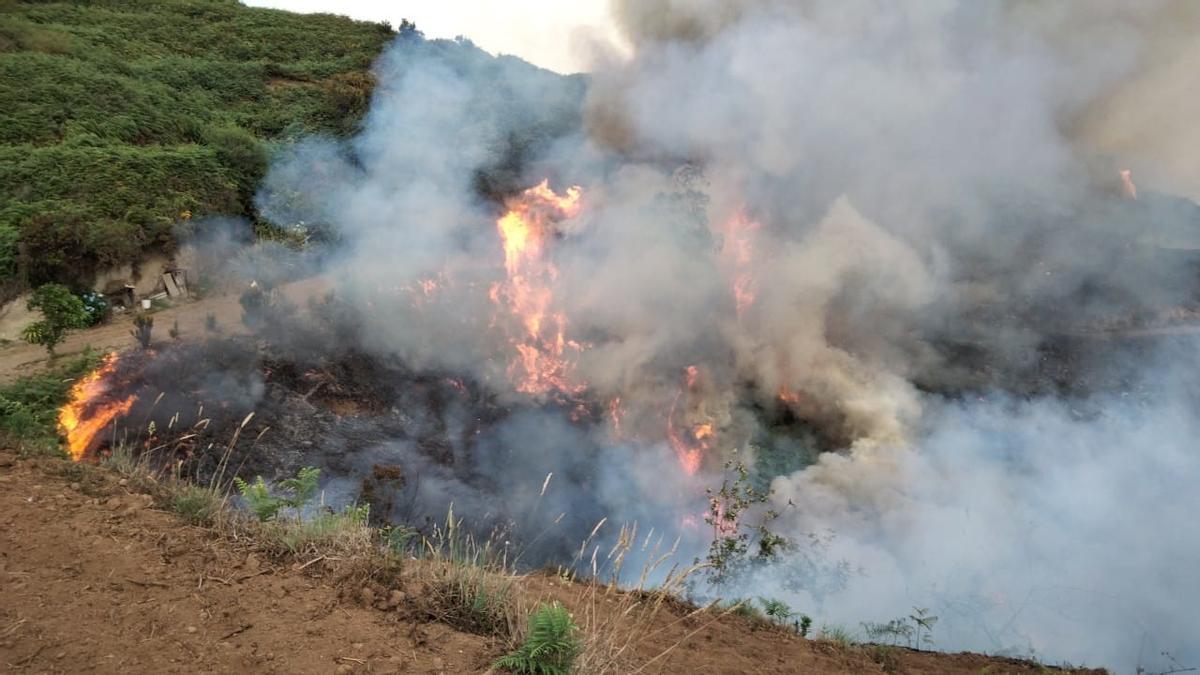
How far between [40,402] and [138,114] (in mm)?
10573

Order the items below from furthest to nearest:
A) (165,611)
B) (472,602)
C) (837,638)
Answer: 1. (837,638)
2. (472,602)
3. (165,611)

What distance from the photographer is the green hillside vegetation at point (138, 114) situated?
11.0 m

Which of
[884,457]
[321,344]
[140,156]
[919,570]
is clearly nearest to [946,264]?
[884,457]

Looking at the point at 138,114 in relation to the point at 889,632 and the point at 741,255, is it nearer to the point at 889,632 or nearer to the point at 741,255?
the point at 741,255

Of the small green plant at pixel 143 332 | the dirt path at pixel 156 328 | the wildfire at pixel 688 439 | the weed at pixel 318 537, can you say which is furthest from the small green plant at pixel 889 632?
the small green plant at pixel 143 332

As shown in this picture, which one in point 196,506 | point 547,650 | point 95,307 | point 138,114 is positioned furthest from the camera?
point 138,114

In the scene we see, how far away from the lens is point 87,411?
24.0 ft

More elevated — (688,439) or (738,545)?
(688,439)

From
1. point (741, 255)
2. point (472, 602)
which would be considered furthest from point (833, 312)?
point (472, 602)

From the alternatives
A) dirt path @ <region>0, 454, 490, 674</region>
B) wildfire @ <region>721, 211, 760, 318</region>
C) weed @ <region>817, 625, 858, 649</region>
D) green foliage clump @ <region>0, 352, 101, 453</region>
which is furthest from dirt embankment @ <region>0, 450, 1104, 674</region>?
wildfire @ <region>721, 211, 760, 318</region>

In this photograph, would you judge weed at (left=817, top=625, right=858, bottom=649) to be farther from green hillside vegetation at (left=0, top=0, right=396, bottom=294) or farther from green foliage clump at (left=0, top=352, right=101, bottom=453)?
green hillside vegetation at (left=0, top=0, right=396, bottom=294)

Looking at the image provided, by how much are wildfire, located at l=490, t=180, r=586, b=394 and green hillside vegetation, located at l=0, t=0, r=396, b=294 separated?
6217 mm

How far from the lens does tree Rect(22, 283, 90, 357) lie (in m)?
8.63

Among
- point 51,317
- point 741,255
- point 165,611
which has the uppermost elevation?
point 741,255
